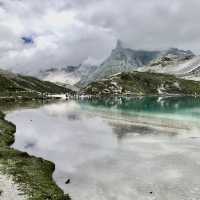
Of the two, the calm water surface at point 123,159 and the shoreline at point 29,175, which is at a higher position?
the shoreline at point 29,175

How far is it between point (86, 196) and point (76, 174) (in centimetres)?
1011

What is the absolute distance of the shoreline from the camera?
37.2 meters

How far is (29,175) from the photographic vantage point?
1732 inches

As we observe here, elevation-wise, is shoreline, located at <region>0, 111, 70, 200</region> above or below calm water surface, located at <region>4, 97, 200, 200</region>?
above

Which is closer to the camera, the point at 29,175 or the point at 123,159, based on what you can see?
the point at 29,175

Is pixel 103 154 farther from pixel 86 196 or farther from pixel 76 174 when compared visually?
pixel 86 196

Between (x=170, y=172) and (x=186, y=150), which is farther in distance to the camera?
(x=186, y=150)

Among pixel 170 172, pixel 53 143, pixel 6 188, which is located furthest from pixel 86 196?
pixel 53 143

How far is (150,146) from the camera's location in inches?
2793

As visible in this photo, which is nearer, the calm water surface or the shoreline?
the shoreline

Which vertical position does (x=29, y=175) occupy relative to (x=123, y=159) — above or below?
above

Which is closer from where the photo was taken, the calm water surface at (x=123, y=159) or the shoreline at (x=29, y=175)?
the shoreline at (x=29, y=175)

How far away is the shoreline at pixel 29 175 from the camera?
122 feet

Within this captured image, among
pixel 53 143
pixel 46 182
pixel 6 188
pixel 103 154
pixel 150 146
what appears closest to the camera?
pixel 6 188
